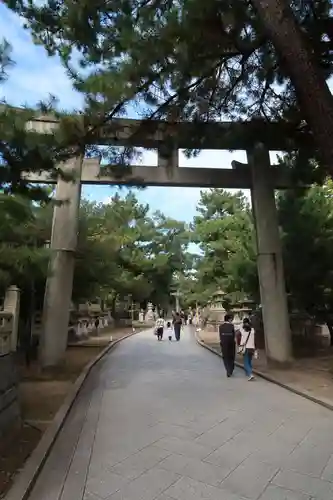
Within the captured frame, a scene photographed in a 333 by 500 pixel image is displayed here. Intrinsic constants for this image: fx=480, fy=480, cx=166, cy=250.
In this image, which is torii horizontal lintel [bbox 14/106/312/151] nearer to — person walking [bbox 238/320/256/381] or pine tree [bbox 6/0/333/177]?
pine tree [bbox 6/0/333/177]

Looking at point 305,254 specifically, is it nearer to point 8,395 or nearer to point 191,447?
point 191,447

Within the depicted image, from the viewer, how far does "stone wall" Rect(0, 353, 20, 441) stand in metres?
6.39

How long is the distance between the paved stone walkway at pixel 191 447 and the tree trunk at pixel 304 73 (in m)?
3.18

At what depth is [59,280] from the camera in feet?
43.4

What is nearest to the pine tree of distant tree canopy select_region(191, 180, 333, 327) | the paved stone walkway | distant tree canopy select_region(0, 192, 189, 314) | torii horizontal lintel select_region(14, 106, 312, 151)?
torii horizontal lintel select_region(14, 106, 312, 151)

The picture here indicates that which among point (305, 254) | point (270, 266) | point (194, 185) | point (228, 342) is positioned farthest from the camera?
point (305, 254)

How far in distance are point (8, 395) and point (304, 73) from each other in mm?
5666

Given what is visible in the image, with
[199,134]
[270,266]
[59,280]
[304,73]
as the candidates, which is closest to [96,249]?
[59,280]

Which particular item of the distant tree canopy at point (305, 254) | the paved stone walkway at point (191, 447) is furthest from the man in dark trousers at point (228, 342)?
the distant tree canopy at point (305, 254)

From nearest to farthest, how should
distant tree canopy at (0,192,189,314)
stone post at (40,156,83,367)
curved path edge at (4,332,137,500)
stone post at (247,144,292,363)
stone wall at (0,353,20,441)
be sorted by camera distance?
curved path edge at (4,332,137,500), stone wall at (0,353,20,441), distant tree canopy at (0,192,189,314), stone post at (40,156,83,367), stone post at (247,144,292,363)

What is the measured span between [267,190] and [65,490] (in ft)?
36.3

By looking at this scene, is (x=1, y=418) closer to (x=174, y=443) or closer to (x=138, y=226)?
(x=174, y=443)

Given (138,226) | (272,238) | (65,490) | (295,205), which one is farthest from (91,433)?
(138,226)

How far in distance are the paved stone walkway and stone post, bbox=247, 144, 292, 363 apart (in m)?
2.68
